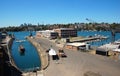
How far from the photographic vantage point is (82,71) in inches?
1225

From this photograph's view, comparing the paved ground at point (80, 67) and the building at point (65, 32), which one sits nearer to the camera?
the paved ground at point (80, 67)

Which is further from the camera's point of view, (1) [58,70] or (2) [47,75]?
(1) [58,70]

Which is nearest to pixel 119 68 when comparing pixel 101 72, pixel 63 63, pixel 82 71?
pixel 101 72

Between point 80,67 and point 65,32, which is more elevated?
point 65,32

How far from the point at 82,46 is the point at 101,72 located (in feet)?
84.9

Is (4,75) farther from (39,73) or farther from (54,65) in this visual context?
(54,65)

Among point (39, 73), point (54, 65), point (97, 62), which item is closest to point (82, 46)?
point (97, 62)

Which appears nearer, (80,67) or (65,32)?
(80,67)

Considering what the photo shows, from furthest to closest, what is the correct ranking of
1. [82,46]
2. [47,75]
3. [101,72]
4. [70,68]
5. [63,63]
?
[82,46] → [63,63] → [70,68] → [101,72] → [47,75]

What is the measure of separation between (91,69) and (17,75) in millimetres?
11445

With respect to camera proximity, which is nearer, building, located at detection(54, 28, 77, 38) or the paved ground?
the paved ground

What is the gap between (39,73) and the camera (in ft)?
96.5

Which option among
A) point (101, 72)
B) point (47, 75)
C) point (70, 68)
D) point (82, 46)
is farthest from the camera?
point (82, 46)

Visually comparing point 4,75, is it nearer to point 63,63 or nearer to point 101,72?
point 63,63
